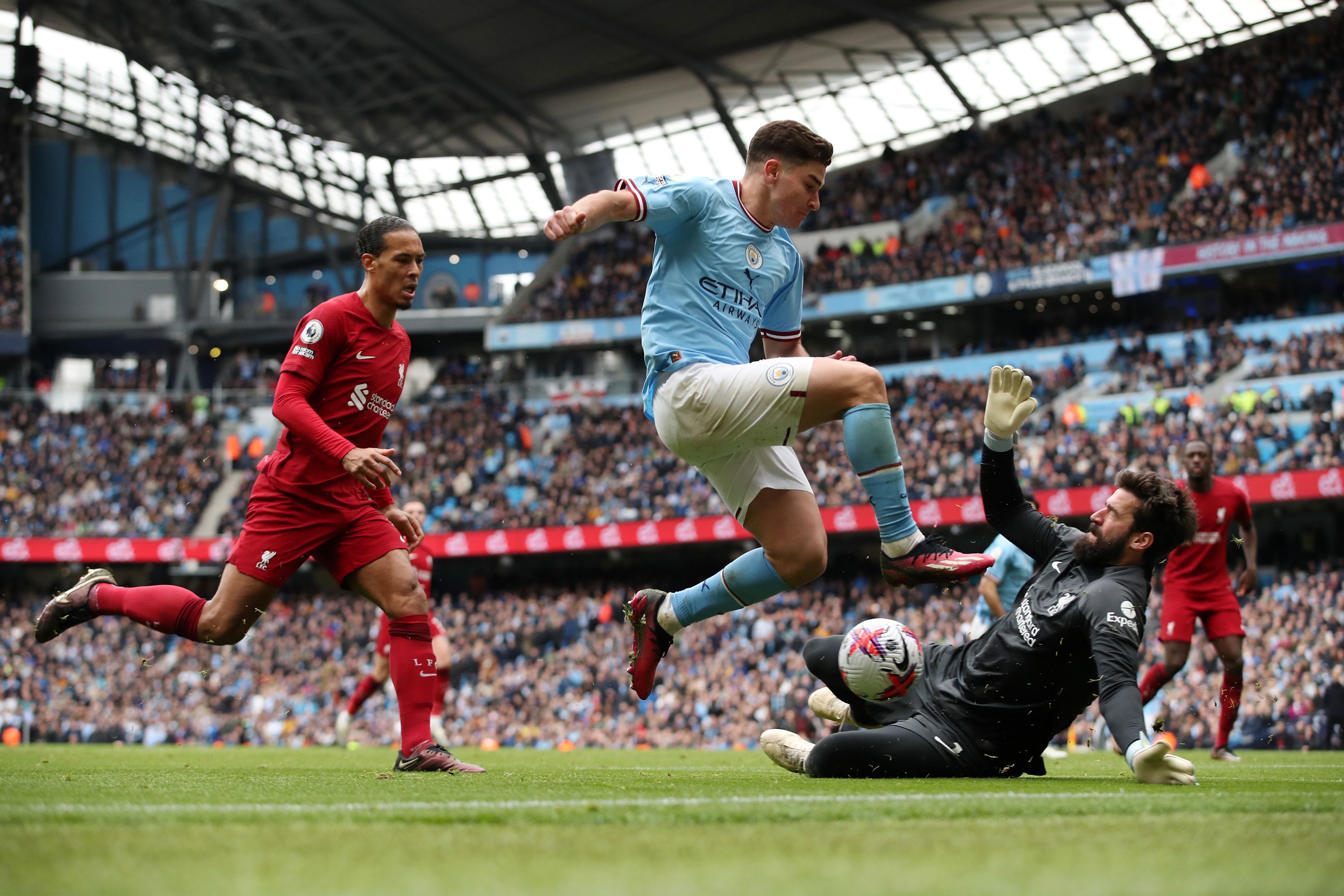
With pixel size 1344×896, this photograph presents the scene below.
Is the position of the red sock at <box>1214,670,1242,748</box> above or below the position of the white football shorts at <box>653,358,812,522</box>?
below

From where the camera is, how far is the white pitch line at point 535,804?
3518 mm

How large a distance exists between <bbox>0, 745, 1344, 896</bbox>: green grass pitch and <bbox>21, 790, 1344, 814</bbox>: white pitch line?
2 cm

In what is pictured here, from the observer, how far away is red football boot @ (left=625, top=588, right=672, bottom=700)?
5898 millimetres

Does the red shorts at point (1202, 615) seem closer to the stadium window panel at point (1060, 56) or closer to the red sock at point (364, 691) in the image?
the red sock at point (364, 691)

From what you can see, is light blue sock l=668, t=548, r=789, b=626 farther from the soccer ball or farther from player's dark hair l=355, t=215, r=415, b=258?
player's dark hair l=355, t=215, r=415, b=258

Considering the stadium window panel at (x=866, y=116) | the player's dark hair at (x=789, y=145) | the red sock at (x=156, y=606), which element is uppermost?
the stadium window panel at (x=866, y=116)

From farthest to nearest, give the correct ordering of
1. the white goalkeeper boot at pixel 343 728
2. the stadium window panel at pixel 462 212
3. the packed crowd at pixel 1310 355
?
the stadium window panel at pixel 462 212, the packed crowd at pixel 1310 355, the white goalkeeper boot at pixel 343 728

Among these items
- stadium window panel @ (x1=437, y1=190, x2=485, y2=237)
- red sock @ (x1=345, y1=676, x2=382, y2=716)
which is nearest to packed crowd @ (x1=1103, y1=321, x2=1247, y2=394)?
red sock @ (x1=345, y1=676, x2=382, y2=716)

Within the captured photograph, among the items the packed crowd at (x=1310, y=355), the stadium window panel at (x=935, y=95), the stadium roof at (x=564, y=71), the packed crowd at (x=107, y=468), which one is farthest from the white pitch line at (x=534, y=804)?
the stadium window panel at (x=935, y=95)

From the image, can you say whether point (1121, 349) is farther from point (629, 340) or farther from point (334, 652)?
point (334, 652)

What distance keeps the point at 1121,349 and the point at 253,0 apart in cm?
2338

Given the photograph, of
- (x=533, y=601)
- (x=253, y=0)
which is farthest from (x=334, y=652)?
(x=253, y=0)

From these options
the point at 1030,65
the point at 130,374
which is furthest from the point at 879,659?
the point at 130,374

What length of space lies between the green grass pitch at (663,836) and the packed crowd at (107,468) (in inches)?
1150
